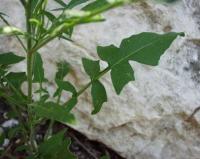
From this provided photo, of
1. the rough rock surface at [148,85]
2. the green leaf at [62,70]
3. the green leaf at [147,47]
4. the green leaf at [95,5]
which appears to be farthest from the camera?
the rough rock surface at [148,85]

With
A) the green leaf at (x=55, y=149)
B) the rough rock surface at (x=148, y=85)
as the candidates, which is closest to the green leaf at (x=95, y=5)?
the green leaf at (x=55, y=149)

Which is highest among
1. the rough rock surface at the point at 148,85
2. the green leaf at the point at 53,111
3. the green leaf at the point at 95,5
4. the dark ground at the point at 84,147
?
the green leaf at the point at 95,5

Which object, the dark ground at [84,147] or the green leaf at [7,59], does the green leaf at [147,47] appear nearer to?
the green leaf at [7,59]

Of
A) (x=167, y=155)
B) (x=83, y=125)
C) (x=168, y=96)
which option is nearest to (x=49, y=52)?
(x=83, y=125)

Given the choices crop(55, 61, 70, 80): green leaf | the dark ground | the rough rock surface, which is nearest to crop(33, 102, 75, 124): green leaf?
crop(55, 61, 70, 80): green leaf

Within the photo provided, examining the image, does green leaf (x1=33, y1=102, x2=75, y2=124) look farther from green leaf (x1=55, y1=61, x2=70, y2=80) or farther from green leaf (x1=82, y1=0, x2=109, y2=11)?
green leaf (x1=55, y1=61, x2=70, y2=80)

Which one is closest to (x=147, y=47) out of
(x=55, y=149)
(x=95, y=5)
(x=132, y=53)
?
(x=132, y=53)
